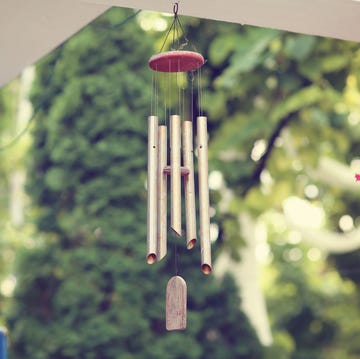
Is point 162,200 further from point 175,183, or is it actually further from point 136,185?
point 136,185

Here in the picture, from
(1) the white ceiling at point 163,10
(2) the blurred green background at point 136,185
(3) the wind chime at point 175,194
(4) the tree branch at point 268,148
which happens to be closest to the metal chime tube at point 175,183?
(3) the wind chime at point 175,194

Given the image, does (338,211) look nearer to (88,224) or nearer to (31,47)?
(88,224)

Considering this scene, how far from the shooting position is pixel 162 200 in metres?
2.72

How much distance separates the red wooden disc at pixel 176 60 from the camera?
8.82 feet

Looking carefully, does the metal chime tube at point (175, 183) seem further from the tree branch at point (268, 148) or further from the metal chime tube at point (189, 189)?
the tree branch at point (268, 148)

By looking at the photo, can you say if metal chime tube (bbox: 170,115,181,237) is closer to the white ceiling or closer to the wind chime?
the wind chime

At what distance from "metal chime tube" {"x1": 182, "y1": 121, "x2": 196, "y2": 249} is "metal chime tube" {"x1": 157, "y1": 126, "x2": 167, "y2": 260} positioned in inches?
3.0

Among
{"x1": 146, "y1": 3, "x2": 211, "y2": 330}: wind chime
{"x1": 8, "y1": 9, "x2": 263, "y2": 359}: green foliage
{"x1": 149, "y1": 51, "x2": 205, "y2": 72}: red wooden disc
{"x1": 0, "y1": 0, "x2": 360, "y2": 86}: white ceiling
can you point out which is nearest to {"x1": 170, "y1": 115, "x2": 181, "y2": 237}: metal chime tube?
{"x1": 146, "y1": 3, "x2": 211, "y2": 330}: wind chime

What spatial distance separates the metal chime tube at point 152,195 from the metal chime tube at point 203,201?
0.16 meters

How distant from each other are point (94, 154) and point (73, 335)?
1.26 m

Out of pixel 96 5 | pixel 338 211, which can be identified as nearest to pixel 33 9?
pixel 96 5

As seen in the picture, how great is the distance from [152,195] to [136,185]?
8.91ft

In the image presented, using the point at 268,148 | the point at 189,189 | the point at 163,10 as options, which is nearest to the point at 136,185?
the point at 268,148

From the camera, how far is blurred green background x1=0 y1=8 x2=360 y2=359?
5.18 meters
